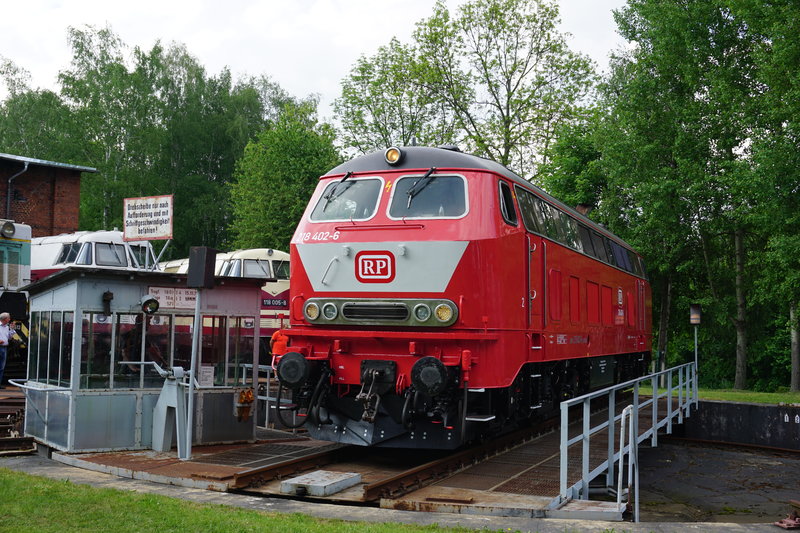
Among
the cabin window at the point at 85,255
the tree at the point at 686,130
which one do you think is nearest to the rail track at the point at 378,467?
the cabin window at the point at 85,255

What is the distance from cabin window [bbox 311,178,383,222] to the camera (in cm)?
1062

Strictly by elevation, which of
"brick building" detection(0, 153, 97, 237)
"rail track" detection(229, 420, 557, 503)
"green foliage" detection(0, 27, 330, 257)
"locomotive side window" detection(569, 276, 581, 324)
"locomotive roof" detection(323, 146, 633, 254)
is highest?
"green foliage" detection(0, 27, 330, 257)

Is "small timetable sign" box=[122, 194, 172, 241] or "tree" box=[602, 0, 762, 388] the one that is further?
"tree" box=[602, 0, 762, 388]

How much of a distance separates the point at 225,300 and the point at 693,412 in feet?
41.4

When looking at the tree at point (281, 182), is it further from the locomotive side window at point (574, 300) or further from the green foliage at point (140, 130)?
the locomotive side window at point (574, 300)

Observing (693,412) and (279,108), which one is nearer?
(693,412)

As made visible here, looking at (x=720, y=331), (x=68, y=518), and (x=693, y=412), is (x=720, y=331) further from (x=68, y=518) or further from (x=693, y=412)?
(x=68, y=518)

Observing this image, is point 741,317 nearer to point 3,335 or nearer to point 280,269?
point 280,269

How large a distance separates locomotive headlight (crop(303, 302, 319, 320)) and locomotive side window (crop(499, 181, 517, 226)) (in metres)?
2.69

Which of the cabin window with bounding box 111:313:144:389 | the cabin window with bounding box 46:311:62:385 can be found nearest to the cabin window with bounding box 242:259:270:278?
the cabin window with bounding box 46:311:62:385

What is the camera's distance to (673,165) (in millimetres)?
28953

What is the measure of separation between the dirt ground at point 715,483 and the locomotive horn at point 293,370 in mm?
4713

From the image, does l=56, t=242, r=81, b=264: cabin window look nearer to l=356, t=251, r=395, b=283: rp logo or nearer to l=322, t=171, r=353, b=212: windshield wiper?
l=322, t=171, r=353, b=212: windshield wiper

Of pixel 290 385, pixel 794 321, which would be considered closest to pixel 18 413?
pixel 290 385
